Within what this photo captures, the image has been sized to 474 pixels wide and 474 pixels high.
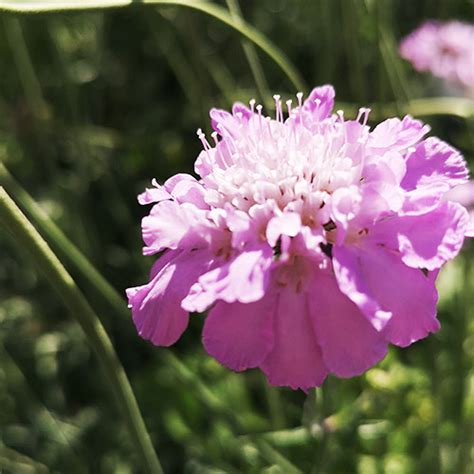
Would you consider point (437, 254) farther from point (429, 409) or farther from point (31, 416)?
point (31, 416)

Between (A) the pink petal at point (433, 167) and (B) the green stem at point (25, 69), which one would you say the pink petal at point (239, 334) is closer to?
(A) the pink petal at point (433, 167)

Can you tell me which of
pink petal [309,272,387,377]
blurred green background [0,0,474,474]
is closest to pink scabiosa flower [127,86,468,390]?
pink petal [309,272,387,377]

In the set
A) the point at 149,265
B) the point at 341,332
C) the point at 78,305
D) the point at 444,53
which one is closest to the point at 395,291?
the point at 341,332

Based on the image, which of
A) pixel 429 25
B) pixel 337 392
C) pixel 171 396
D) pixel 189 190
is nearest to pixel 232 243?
pixel 189 190

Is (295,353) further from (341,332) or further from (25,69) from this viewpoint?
(25,69)

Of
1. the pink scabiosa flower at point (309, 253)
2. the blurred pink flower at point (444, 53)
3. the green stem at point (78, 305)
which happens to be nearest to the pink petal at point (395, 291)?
the pink scabiosa flower at point (309, 253)

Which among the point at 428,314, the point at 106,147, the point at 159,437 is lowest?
the point at 159,437

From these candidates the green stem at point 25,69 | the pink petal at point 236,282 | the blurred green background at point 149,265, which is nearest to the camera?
the pink petal at point 236,282
